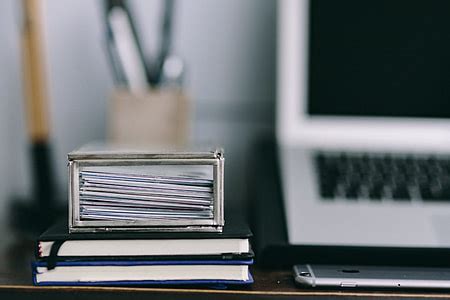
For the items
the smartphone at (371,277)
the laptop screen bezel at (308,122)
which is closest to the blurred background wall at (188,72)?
the laptop screen bezel at (308,122)

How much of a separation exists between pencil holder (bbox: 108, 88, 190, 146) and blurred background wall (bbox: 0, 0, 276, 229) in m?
0.09

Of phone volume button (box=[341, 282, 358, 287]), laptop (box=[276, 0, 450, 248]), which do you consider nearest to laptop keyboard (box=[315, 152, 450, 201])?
laptop (box=[276, 0, 450, 248])

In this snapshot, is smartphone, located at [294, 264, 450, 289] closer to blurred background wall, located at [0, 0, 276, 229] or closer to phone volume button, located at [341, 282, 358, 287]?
phone volume button, located at [341, 282, 358, 287]

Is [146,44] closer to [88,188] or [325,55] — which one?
[325,55]

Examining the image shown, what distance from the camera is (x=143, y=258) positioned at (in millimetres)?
436

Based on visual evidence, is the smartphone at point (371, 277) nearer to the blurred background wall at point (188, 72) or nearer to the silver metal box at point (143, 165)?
the silver metal box at point (143, 165)

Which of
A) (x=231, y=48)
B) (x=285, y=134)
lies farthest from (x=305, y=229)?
(x=231, y=48)

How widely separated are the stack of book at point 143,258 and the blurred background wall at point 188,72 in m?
0.33

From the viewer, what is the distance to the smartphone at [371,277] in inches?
17.2

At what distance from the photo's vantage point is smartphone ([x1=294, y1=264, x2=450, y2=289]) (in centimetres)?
44

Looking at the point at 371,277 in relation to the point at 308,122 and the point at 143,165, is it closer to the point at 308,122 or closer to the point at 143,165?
the point at 143,165

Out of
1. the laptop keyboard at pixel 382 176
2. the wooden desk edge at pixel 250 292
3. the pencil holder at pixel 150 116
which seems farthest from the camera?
the pencil holder at pixel 150 116

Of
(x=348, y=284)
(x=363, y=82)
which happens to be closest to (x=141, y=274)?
(x=348, y=284)

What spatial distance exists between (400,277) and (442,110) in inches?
12.0
